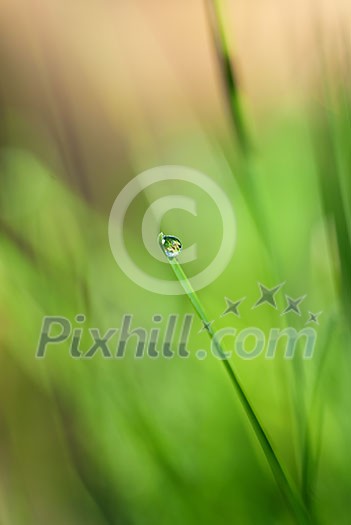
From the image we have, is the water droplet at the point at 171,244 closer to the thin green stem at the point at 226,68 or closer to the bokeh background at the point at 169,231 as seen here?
the bokeh background at the point at 169,231

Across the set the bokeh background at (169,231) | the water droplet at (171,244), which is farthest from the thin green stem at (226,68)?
the water droplet at (171,244)

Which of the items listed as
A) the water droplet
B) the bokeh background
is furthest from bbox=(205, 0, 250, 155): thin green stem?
the water droplet

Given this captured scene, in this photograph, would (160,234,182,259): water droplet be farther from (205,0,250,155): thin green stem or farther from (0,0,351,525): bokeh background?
(205,0,250,155): thin green stem

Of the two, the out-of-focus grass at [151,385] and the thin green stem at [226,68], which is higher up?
the thin green stem at [226,68]
